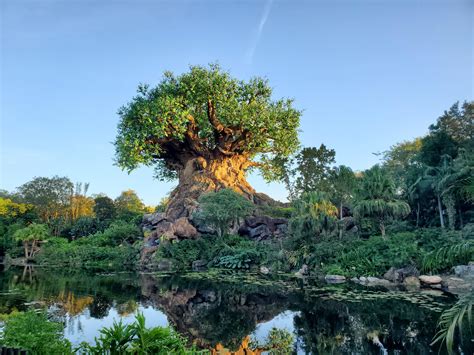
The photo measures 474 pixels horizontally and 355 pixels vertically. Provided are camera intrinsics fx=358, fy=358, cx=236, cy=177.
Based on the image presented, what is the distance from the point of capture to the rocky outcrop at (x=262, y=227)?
24922 mm

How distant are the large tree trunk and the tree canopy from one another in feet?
2.47

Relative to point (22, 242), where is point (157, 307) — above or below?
below

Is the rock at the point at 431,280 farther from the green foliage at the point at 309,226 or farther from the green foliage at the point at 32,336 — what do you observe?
the green foliage at the point at 32,336

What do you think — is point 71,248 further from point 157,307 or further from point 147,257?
point 157,307

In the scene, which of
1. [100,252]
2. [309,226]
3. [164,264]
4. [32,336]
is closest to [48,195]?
[100,252]

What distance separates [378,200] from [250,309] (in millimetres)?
12380

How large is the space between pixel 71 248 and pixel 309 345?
23.3 metres

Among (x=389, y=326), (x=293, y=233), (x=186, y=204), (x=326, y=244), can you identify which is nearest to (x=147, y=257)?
(x=186, y=204)

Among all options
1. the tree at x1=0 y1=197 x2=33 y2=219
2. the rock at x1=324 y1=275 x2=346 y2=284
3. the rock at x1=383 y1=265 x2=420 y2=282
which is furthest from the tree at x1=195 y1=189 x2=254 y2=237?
the tree at x1=0 y1=197 x2=33 y2=219

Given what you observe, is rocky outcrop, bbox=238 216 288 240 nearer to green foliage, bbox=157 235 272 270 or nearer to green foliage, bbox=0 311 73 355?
green foliage, bbox=157 235 272 270

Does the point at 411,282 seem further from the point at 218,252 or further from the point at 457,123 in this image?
the point at 457,123

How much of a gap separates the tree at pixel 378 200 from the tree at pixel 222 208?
22.8ft

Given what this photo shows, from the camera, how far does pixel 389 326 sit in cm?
799

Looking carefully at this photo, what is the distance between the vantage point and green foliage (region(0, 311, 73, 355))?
450 centimetres
